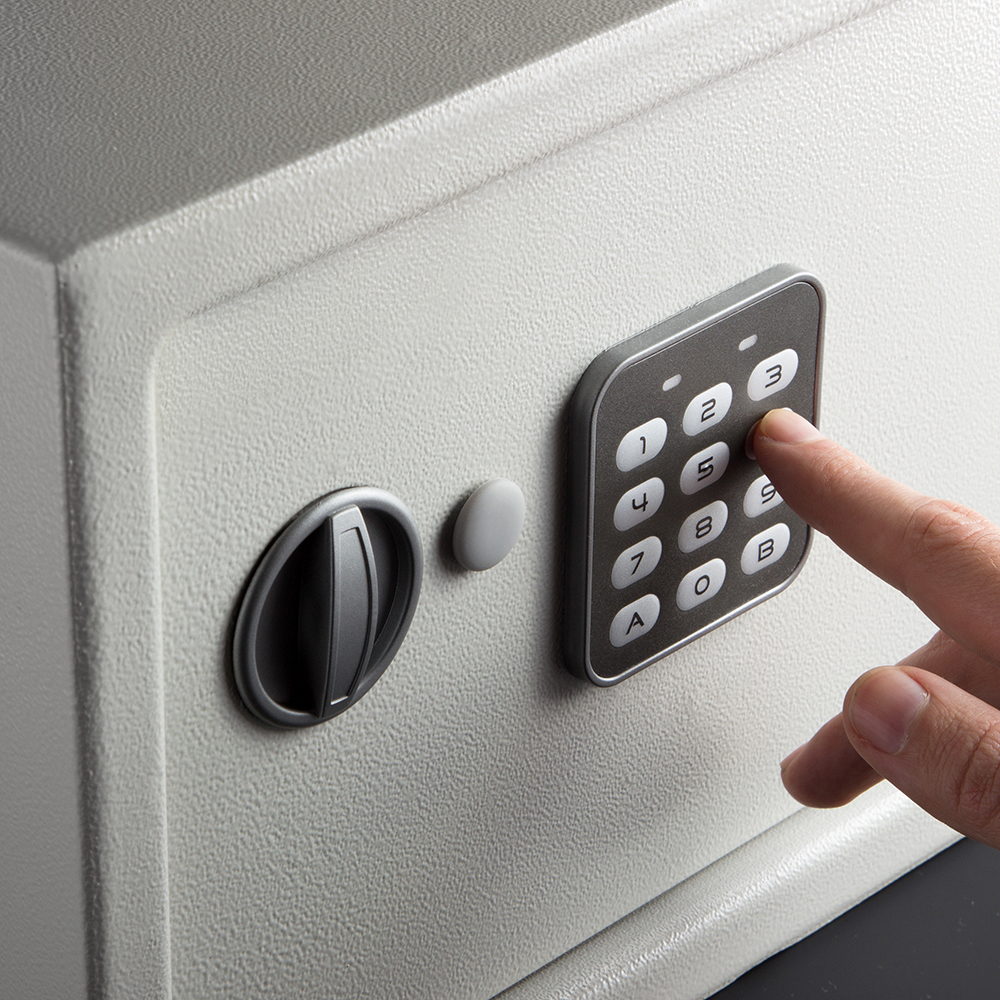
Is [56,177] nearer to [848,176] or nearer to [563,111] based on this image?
[563,111]

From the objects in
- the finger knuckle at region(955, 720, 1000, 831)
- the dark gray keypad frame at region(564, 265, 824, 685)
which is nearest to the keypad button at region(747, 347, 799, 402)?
the dark gray keypad frame at region(564, 265, 824, 685)

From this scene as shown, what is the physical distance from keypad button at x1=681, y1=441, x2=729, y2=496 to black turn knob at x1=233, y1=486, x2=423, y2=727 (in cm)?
10

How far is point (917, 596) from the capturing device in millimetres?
414

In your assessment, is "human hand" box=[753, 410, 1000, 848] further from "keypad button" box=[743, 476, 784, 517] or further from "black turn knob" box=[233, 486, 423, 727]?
"black turn knob" box=[233, 486, 423, 727]

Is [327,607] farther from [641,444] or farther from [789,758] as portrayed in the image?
[789,758]

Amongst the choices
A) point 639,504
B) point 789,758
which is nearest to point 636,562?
point 639,504

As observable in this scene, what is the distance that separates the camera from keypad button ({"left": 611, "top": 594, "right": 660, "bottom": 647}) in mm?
406

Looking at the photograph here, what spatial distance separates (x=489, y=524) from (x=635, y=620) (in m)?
0.07

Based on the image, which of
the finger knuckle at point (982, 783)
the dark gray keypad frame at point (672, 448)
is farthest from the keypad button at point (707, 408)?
the finger knuckle at point (982, 783)

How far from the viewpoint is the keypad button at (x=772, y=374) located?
0.41 m

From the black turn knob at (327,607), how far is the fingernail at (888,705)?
141 millimetres

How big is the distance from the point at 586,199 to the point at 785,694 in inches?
8.7

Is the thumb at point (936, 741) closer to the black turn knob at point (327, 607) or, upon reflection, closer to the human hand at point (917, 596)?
the human hand at point (917, 596)

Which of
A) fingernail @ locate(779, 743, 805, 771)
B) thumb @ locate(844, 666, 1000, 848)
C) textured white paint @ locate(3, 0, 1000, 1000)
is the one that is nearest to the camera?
textured white paint @ locate(3, 0, 1000, 1000)
